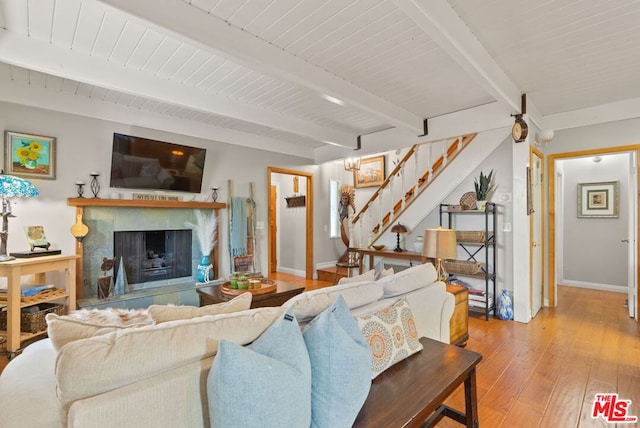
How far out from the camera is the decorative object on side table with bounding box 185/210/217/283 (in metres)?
Answer: 4.28

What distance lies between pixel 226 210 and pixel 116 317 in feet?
10.7

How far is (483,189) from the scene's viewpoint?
384cm

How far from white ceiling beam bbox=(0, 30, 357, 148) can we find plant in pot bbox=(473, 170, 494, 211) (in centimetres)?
265

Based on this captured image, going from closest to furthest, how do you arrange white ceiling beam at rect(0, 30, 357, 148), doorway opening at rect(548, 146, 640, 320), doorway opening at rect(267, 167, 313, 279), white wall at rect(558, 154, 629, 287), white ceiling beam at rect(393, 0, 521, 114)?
white ceiling beam at rect(393, 0, 521, 114) → white ceiling beam at rect(0, 30, 357, 148) → doorway opening at rect(548, 146, 640, 320) → white wall at rect(558, 154, 629, 287) → doorway opening at rect(267, 167, 313, 279)

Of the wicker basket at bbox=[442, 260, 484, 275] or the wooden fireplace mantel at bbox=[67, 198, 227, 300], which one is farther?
the wicker basket at bbox=[442, 260, 484, 275]

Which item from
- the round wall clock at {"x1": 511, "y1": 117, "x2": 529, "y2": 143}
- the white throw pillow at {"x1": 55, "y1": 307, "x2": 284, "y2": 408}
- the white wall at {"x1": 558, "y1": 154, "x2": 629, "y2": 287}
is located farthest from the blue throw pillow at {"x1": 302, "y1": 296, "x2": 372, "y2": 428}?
the white wall at {"x1": 558, "y1": 154, "x2": 629, "y2": 287}

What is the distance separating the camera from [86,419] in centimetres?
83

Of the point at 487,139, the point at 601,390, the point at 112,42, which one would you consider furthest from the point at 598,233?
the point at 112,42

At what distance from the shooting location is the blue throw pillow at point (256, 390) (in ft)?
2.94

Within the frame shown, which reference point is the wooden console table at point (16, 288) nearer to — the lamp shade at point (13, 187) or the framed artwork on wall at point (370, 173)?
the lamp shade at point (13, 187)

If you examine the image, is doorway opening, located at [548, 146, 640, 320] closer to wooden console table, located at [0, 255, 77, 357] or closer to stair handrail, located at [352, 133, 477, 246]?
stair handrail, located at [352, 133, 477, 246]

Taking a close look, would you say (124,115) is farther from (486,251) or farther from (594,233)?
(594,233)

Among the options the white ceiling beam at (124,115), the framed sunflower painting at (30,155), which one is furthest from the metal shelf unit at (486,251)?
the framed sunflower painting at (30,155)

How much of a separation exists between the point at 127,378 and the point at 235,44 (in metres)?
2.11
